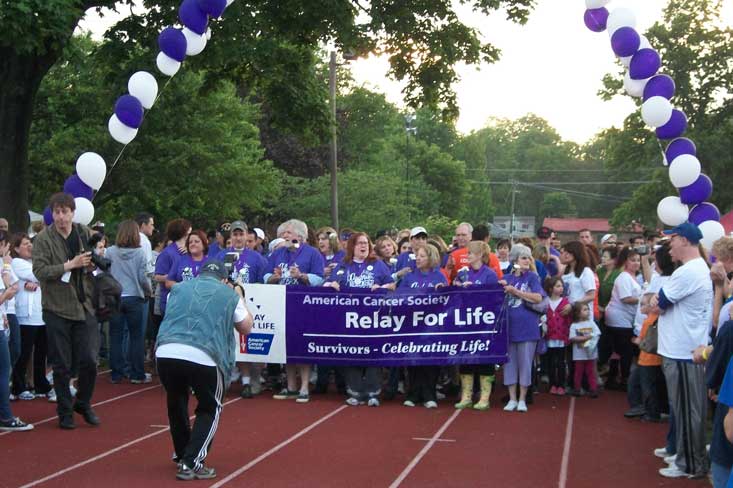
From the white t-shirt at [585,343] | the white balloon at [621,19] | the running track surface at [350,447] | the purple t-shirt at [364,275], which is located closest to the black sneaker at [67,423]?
the running track surface at [350,447]

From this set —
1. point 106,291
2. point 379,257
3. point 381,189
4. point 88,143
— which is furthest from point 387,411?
point 381,189

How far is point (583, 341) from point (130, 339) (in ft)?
18.9

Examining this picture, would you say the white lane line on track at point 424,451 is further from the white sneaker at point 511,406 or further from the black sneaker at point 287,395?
the black sneaker at point 287,395

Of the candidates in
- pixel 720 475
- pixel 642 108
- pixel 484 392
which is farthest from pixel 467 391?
pixel 720 475

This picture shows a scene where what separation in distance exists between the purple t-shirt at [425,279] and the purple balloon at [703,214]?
2.95 m

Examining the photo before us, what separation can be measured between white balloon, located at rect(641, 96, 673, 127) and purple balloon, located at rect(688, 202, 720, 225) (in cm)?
102

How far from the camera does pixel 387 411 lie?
11.5 m

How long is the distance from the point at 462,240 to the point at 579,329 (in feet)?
6.09

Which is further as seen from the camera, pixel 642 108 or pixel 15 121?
pixel 15 121

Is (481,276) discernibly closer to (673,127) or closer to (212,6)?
(673,127)

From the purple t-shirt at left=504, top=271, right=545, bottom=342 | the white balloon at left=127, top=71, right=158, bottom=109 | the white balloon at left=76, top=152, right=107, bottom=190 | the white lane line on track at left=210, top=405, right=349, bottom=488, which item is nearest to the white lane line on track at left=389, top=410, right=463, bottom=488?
the purple t-shirt at left=504, top=271, right=545, bottom=342

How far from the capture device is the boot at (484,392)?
38.2 ft

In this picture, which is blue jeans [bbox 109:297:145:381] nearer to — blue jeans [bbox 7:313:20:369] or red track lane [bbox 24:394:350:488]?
red track lane [bbox 24:394:350:488]

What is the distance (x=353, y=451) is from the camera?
9172mm
